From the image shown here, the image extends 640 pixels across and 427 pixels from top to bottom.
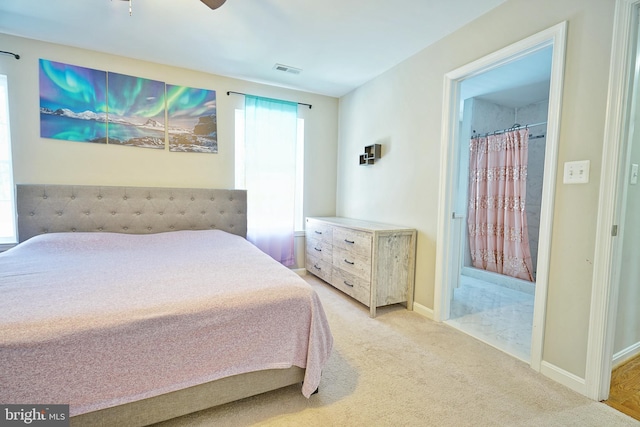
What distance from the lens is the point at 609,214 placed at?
143 centimetres

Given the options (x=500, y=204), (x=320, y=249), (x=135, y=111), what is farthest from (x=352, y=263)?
(x=135, y=111)

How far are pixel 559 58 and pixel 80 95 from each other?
3755mm

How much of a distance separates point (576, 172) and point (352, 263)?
1777mm

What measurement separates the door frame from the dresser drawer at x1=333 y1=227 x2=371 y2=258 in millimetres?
610

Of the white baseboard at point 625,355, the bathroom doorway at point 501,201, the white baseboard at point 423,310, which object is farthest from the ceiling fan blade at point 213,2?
the white baseboard at point 625,355

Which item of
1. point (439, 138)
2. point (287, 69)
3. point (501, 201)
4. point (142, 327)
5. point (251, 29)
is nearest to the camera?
point (142, 327)

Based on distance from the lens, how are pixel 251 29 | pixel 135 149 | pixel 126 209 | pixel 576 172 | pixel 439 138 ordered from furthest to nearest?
pixel 135 149, pixel 126 209, pixel 439 138, pixel 251 29, pixel 576 172

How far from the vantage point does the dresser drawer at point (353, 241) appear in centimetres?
251

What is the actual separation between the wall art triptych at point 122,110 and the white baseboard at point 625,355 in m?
3.77

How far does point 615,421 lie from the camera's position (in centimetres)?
134

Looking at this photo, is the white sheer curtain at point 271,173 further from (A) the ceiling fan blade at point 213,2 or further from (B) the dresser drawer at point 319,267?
(A) the ceiling fan blade at point 213,2

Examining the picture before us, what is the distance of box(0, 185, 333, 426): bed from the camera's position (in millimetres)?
988

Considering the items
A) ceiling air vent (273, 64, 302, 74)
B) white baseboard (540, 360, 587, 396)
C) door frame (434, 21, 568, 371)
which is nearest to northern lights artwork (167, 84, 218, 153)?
ceiling air vent (273, 64, 302, 74)

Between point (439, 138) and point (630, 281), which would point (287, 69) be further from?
point (630, 281)
